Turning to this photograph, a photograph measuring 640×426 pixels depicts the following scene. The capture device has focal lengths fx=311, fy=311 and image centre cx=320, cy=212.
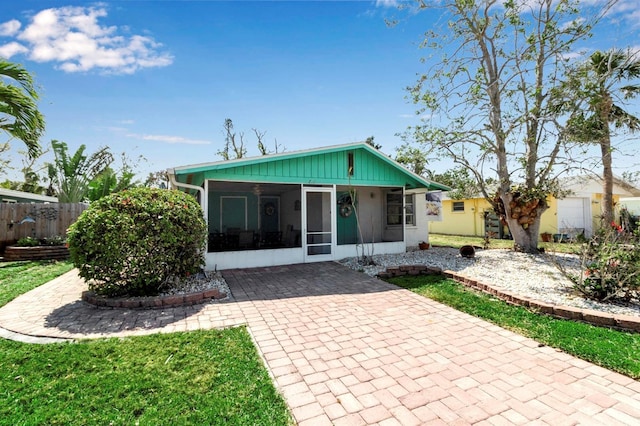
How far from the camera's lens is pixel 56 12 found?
27.5ft

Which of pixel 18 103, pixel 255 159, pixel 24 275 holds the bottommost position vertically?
pixel 24 275

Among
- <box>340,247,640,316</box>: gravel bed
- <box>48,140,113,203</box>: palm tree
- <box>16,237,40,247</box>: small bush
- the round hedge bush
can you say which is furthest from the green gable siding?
<box>48,140,113,203</box>: palm tree

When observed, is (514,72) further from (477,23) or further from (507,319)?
(507,319)

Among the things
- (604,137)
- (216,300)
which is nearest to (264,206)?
(216,300)

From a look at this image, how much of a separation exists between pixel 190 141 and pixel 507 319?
28736 mm

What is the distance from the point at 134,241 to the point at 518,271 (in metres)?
9.86

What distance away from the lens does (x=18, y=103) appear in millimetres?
7527

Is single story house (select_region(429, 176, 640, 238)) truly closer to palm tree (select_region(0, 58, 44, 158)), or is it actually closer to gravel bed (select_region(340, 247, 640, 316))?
gravel bed (select_region(340, 247, 640, 316))

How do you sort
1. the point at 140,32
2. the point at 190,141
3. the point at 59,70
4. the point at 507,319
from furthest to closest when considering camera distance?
1. the point at 190,141
2. the point at 59,70
3. the point at 140,32
4. the point at 507,319

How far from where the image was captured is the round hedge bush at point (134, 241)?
19.9 feet

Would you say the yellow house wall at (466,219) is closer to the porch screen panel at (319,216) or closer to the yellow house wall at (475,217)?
the yellow house wall at (475,217)

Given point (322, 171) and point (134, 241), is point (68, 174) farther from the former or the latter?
point (322, 171)

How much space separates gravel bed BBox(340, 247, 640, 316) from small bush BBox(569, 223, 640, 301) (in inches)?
8.6

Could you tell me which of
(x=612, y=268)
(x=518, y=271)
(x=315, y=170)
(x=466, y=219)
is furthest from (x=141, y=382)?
(x=466, y=219)
